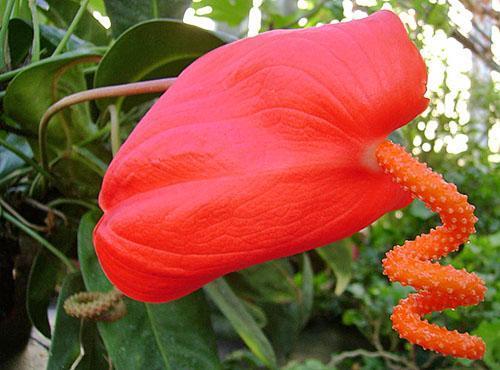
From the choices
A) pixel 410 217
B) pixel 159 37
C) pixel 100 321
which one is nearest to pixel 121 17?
pixel 159 37

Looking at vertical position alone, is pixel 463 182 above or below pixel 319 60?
below

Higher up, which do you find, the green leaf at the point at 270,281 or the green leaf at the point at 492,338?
the green leaf at the point at 270,281

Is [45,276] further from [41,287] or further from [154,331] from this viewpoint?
[154,331]

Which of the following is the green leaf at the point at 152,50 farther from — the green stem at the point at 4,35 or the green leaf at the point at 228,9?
the green leaf at the point at 228,9

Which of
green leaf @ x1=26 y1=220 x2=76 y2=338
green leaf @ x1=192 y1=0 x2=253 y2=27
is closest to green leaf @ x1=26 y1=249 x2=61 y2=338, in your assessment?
green leaf @ x1=26 y1=220 x2=76 y2=338

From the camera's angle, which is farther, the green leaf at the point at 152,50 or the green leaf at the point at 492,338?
the green leaf at the point at 492,338

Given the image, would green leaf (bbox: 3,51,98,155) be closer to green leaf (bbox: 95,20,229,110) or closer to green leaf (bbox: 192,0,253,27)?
green leaf (bbox: 95,20,229,110)

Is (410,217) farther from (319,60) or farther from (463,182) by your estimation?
(319,60)

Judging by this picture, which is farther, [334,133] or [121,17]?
[121,17]

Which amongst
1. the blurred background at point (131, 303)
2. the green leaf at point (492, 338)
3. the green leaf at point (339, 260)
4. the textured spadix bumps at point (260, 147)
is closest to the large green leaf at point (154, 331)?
the blurred background at point (131, 303)
